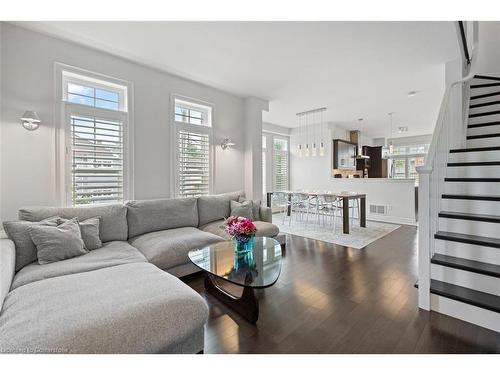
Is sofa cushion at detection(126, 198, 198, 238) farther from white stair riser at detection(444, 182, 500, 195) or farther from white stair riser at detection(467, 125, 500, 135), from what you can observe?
white stair riser at detection(467, 125, 500, 135)

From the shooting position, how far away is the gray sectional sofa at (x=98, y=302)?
47.8 inches

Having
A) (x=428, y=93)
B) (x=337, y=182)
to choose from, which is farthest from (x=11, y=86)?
(x=337, y=182)

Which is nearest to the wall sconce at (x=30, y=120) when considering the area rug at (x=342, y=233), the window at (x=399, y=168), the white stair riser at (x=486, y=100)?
the area rug at (x=342, y=233)

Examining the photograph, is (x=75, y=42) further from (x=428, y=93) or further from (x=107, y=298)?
(x=428, y=93)

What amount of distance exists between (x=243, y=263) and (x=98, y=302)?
116 cm

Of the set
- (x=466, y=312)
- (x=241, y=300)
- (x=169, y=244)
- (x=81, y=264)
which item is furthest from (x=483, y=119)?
(x=81, y=264)

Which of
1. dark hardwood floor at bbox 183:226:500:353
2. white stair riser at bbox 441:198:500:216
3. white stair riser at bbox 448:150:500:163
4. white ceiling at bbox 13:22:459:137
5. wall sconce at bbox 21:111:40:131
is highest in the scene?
white ceiling at bbox 13:22:459:137

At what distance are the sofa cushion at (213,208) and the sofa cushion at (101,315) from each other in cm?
208

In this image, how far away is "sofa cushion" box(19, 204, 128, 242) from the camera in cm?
247

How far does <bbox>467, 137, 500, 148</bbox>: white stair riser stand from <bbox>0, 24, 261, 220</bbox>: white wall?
4640 millimetres

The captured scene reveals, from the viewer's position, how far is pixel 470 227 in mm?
2393

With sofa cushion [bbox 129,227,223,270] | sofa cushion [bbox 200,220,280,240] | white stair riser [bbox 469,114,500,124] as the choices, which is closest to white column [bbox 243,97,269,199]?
sofa cushion [bbox 200,220,280,240]

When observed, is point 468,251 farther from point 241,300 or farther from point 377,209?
point 377,209

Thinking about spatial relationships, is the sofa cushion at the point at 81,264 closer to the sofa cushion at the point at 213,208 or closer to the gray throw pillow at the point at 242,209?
the sofa cushion at the point at 213,208
